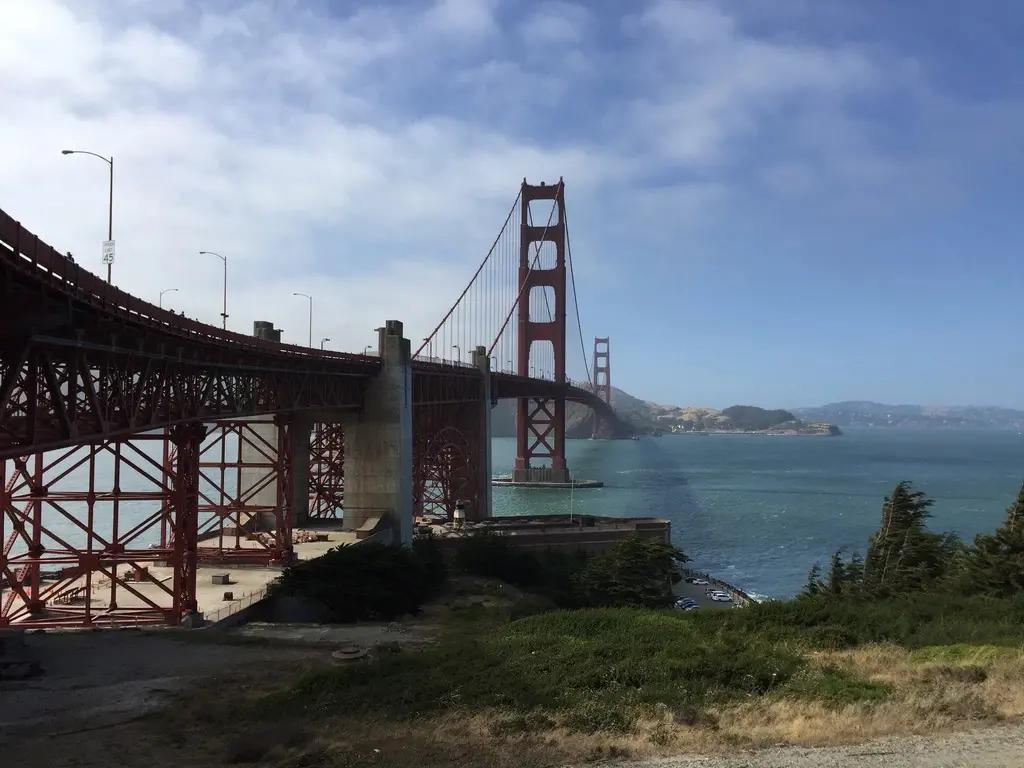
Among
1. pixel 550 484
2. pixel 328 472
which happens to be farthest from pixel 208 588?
→ pixel 550 484

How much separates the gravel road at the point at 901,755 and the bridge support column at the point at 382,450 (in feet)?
82.6

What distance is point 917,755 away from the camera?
8070 mm

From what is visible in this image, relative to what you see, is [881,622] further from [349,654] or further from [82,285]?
[82,285]

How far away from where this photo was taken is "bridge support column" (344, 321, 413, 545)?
108 ft

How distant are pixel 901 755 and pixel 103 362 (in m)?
12.9

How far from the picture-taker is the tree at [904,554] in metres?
25.8

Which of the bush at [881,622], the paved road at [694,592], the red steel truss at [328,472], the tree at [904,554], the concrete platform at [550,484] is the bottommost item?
the paved road at [694,592]

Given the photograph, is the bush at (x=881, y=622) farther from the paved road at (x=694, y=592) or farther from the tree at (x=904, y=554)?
the paved road at (x=694, y=592)

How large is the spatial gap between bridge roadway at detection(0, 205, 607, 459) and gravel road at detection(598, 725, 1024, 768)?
9108 mm

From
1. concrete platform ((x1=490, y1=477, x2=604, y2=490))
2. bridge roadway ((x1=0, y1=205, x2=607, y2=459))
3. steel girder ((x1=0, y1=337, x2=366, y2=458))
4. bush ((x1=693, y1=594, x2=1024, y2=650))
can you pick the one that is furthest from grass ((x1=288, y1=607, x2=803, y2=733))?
concrete platform ((x1=490, y1=477, x2=604, y2=490))

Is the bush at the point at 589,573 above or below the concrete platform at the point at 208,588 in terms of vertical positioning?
below

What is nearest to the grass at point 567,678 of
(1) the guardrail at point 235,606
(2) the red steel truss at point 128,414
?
(2) the red steel truss at point 128,414

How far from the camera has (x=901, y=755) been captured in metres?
8.11

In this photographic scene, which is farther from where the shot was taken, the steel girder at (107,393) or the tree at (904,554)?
the tree at (904,554)
